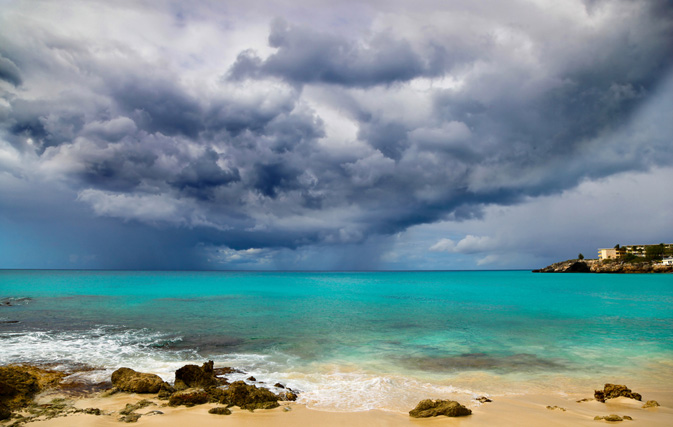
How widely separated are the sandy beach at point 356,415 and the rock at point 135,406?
0.17 m

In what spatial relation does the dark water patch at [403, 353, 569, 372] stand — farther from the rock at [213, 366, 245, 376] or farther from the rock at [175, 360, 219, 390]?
the rock at [175, 360, 219, 390]

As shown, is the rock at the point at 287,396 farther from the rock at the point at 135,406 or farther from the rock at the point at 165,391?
the rock at the point at 135,406

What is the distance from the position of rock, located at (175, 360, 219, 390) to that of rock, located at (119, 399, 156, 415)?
145 cm

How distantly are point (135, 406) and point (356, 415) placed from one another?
20.6 ft

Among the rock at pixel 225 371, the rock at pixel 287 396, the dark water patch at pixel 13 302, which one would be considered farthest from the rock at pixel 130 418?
the dark water patch at pixel 13 302

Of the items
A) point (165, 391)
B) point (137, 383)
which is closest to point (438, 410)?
point (165, 391)

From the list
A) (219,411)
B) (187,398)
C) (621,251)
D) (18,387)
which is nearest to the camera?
(219,411)

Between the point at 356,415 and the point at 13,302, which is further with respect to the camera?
the point at 13,302

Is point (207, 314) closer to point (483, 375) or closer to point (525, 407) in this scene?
point (483, 375)

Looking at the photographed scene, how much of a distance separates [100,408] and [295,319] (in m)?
21.8

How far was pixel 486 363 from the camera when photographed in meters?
16.2

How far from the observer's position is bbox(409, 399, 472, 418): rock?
9.41m

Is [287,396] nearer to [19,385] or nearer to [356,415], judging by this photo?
[356,415]

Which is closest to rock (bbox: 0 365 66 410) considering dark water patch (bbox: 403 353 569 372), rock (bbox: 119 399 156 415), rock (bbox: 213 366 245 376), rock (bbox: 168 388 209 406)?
rock (bbox: 119 399 156 415)
